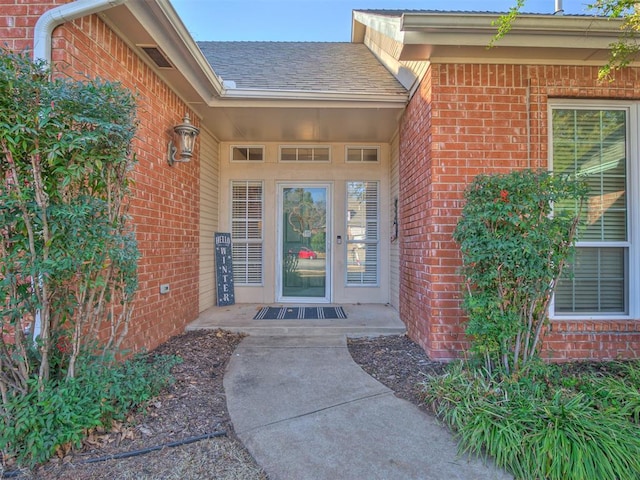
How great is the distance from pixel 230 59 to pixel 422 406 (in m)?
5.72

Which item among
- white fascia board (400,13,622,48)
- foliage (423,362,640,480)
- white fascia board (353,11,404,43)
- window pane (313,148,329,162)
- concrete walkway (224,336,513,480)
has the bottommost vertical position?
concrete walkway (224,336,513,480)

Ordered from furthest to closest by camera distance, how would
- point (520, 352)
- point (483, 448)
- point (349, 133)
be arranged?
point (349, 133), point (520, 352), point (483, 448)

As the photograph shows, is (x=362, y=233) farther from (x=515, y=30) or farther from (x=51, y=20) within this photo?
(x=51, y=20)

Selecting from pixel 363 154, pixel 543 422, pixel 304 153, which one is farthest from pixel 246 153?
pixel 543 422

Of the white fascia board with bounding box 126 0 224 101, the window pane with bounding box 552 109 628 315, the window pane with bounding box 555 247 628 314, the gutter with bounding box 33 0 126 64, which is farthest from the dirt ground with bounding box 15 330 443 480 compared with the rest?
the white fascia board with bounding box 126 0 224 101

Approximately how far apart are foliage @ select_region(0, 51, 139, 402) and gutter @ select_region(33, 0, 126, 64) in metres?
0.62

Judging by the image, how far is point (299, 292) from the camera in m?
5.73

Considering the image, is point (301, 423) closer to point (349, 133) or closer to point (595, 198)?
point (595, 198)

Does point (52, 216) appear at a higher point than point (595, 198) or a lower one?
lower

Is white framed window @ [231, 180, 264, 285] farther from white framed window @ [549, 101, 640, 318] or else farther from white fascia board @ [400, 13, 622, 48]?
white framed window @ [549, 101, 640, 318]

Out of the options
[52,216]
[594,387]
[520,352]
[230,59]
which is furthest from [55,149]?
[230,59]

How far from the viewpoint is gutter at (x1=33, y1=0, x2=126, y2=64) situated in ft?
7.64

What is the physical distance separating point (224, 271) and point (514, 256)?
437cm

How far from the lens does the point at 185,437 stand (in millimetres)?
2096
